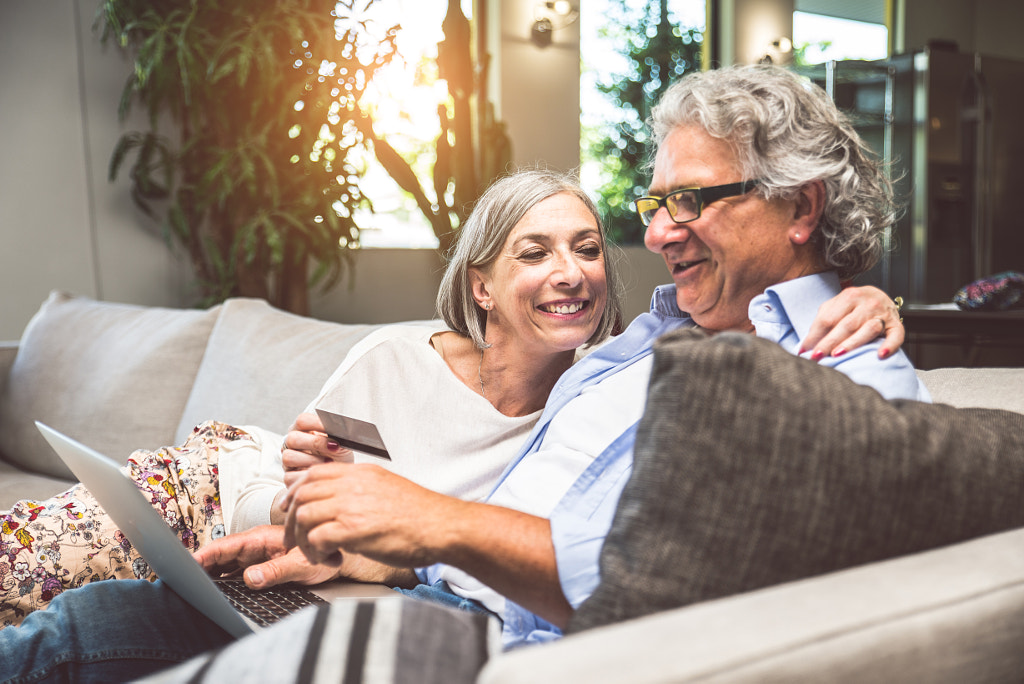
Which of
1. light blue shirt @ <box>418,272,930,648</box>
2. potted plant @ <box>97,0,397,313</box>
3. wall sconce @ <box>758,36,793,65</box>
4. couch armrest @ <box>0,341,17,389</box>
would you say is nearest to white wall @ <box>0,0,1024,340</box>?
potted plant @ <box>97,0,397,313</box>

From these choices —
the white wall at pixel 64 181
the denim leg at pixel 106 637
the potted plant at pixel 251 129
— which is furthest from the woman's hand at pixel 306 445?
the white wall at pixel 64 181

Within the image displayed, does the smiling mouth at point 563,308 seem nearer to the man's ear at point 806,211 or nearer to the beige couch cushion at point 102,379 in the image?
the man's ear at point 806,211

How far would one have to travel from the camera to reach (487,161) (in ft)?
14.8

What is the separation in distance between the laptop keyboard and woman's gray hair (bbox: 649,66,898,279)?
3.17ft

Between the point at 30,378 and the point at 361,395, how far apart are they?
66.6 inches

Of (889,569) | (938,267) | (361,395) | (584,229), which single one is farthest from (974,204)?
(889,569)

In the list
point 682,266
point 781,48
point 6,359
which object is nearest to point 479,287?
point 682,266

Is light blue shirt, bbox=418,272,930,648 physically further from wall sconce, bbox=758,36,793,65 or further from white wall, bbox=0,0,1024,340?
wall sconce, bbox=758,36,793,65

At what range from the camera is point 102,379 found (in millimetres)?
2465

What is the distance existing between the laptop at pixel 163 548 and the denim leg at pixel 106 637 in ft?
0.11

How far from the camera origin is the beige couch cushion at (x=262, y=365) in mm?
1978

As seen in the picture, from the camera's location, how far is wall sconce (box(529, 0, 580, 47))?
506 centimetres

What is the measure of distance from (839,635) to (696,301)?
2.53ft

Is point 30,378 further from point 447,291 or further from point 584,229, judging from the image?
point 584,229
